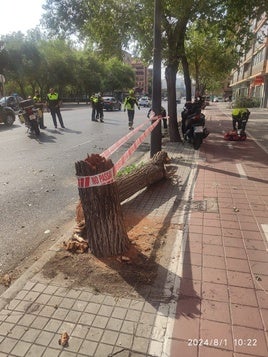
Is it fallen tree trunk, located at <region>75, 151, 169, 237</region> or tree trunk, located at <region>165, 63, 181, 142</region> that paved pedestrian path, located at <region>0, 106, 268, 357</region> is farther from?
tree trunk, located at <region>165, 63, 181, 142</region>

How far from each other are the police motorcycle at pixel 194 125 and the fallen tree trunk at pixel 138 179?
156 inches

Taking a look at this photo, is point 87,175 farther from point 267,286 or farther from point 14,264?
point 267,286

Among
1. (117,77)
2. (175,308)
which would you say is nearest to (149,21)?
(175,308)

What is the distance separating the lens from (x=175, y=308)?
296cm

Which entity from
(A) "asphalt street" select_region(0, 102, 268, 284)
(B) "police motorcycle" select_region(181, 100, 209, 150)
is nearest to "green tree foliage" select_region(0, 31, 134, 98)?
(A) "asphalt street" select_region(0, 102, 268, 284)

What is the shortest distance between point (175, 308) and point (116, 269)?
0.84 meters

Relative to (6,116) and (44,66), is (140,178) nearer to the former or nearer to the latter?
(6,116)

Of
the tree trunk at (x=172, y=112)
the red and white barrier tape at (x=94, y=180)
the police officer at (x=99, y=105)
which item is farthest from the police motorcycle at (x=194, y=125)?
the police officer at (x=99, y=105)

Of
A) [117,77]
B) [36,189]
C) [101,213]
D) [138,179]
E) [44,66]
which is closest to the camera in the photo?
[101,213]

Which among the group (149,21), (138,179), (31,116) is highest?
(149,21)

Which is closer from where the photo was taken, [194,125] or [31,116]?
[194,125]
